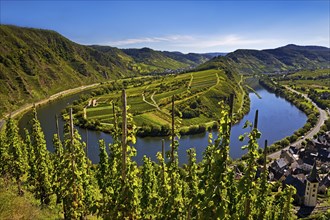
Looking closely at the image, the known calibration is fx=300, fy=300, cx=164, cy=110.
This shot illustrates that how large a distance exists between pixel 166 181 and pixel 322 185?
53.4m

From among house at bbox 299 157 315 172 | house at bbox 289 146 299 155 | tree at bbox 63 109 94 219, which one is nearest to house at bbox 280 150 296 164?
house at bbox 299 157 315 172

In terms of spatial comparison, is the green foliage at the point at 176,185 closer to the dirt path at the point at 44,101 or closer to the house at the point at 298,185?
the house at the point at 298,185

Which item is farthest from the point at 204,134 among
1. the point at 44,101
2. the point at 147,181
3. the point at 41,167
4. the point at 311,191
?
the point at 44,101

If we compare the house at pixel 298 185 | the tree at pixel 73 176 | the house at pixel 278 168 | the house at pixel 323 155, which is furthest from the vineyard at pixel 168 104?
the tree at pixel 73 176

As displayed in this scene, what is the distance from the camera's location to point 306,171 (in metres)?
66.9

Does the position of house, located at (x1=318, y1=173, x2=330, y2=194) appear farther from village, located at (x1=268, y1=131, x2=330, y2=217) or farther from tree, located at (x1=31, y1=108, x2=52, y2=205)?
tree, located at (x1=31, y1=108, x2=52, y2=205)

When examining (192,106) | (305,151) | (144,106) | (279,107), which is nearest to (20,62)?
(144,106)

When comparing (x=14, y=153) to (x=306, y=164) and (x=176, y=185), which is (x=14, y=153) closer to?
(x=176, y=185)

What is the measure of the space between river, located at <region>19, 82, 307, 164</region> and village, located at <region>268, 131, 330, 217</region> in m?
11.0

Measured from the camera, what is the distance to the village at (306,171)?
174ft

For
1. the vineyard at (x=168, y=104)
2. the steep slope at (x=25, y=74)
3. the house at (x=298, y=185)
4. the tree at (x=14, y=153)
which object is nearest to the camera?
the tree at (x=14, y=153)

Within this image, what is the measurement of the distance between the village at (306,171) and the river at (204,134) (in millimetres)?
11034

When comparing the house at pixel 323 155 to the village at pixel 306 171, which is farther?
the house at pixel 323 155

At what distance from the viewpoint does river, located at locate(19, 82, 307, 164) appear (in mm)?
78000
